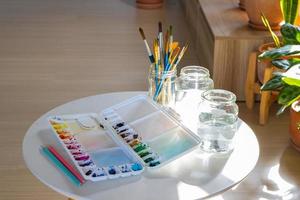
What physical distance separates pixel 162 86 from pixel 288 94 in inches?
19.2

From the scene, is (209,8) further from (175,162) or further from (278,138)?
(175,162)

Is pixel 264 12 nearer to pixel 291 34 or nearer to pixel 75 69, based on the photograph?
pixel 291 34

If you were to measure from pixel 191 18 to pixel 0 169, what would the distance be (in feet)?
5.74

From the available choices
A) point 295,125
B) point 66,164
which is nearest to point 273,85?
point 295,125

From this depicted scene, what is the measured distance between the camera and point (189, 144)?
56.6 inches

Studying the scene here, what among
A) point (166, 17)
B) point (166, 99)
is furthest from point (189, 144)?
point (166, 17)

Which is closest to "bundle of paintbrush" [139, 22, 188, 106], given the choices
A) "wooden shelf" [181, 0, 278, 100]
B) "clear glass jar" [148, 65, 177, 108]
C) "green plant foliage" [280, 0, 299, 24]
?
"clear glass jar" [148, 65, 177, 108]

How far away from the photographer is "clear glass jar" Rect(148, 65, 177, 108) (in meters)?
1.57

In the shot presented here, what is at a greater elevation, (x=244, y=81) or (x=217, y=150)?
(x=217, y=150)

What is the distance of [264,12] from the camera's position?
2619mm

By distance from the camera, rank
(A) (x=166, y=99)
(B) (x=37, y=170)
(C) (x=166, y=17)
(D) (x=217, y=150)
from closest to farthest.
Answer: (B) (x=37, y=170) → (D) (x=217, y=150) → (A) (x=166, y=99) → (C) (x=166, y=17)

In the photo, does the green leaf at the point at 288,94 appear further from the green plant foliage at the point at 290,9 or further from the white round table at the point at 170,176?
the green plant foliage at the point at 290,9

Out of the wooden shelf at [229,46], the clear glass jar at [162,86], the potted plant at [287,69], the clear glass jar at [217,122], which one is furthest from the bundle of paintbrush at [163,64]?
the wooden shelf at [229,46]

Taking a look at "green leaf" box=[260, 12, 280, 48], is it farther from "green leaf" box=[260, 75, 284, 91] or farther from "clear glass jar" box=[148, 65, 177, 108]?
"clear glass jar" box=[148, 65, 177, 108]
